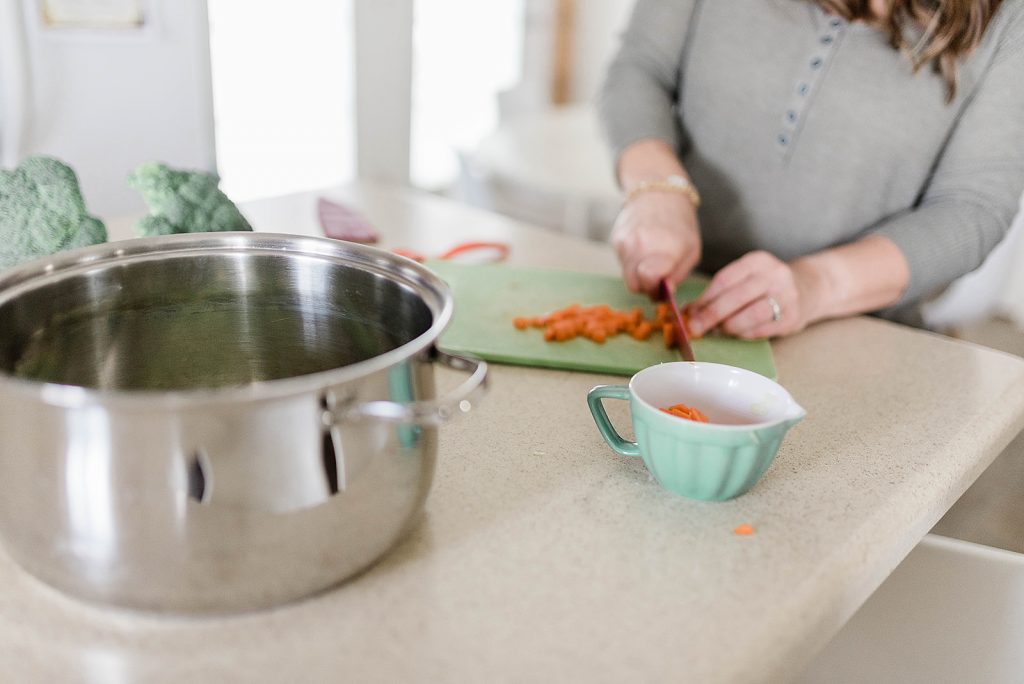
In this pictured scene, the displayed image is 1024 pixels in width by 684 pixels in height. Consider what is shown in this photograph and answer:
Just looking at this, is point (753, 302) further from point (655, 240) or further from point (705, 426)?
point (705, 426)

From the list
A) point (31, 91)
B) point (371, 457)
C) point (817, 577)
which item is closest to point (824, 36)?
point (817, 577)

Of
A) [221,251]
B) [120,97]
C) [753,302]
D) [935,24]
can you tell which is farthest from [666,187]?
[120,97]

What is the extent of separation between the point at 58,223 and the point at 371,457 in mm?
427

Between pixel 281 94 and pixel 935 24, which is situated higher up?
pixel 935 24

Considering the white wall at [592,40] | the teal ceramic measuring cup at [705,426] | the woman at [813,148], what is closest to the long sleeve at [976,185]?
the woman at [813,148]

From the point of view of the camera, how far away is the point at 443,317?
562 millimetres

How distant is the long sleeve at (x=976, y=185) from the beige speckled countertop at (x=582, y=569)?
0.25m

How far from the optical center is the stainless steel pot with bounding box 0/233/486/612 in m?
0.47

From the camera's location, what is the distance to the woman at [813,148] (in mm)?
1040

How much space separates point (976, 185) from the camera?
108cm

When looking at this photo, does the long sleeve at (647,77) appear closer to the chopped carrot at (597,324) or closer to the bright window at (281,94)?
the chopped carrot at (597,324)

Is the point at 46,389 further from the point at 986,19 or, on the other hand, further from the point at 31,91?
the point at 31,91

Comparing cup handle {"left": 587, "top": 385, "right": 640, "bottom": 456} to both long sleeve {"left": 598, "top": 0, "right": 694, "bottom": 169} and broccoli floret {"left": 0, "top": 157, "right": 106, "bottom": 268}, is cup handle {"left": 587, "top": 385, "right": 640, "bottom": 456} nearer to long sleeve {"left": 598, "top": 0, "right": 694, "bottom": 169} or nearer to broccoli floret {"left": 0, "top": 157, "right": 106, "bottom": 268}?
broccoli floret {"left": 0, "top": 157, "right": 106, "bottom": 268}

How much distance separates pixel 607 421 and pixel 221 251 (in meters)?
0.34
